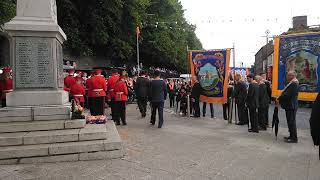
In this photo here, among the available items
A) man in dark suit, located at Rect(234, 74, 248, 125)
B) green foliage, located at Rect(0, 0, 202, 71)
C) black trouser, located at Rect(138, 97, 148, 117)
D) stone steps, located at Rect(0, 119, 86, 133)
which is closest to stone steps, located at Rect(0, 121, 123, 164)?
stone steps, located at Rect(0, 119, 86, 133)

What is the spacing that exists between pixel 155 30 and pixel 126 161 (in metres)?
35.1

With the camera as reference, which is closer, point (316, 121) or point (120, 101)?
point (316, 121)

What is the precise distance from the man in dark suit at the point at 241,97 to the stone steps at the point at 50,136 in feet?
21.4

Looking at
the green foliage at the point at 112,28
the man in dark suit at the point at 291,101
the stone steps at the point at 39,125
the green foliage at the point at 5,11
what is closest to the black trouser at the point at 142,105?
the green foliage at the point at 5,11

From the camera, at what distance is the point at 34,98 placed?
8883mm

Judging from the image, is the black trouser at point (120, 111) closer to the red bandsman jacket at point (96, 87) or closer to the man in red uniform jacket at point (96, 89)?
the man in red uniform jacket at point (96, 89)

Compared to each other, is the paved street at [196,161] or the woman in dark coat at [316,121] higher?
the woman in dark coat at [316,121]

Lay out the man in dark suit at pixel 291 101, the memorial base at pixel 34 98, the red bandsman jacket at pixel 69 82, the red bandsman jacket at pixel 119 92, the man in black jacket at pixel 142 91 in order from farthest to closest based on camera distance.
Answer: the man in black jacket at pixel 142 91
the red bandsman jacket at pixel 119 92
the red bandsman jacket at pixel 69 82
the man in dark suit at pixel 291 101
the memorial base at pixel 34 98

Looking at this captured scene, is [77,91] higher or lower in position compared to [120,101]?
higher

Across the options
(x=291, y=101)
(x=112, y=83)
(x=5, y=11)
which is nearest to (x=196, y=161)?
(x=291, y=101)

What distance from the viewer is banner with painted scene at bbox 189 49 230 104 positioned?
48.2ft

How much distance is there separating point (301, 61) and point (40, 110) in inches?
298

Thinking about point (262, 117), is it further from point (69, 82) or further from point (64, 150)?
point (64, 150)

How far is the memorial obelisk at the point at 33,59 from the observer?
29.1 ft
